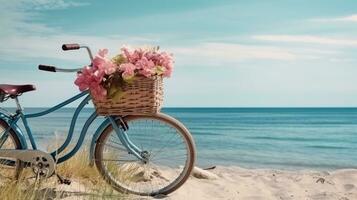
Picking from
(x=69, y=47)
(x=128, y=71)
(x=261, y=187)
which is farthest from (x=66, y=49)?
(x=261, y=187)

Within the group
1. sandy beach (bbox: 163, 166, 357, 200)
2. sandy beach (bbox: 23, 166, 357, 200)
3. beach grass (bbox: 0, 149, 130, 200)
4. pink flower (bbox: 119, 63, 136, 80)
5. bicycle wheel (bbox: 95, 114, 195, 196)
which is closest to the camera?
beach grass (bbox: 0, 149, 130, 200)

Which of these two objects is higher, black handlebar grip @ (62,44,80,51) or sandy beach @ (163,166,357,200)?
black handlebar grip @ (62,44,80,51)

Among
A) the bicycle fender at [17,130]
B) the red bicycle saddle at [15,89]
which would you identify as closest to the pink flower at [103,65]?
the red bicycle saddle at [15,89]

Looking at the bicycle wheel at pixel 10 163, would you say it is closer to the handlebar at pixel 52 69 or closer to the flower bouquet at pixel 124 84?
the handlebar at pixel 52 69

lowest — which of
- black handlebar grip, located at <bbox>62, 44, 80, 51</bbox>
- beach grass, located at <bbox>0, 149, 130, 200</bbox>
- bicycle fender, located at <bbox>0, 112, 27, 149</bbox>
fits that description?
beach grass, located at <bbox>0, 149, 130, 200</bbox>

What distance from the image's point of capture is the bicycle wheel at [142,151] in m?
5.44

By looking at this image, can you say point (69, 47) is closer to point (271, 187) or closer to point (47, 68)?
point (47, 68)

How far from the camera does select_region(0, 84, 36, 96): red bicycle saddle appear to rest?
5.38 m

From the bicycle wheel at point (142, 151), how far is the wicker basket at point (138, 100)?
6.4 inches

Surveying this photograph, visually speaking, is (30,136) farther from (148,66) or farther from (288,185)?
(288,185)

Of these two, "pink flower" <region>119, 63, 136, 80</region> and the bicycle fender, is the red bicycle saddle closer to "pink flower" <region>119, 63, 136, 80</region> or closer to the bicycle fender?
the bicycle fender

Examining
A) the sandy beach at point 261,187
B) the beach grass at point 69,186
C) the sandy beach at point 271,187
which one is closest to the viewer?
the beach grass at point 69,186

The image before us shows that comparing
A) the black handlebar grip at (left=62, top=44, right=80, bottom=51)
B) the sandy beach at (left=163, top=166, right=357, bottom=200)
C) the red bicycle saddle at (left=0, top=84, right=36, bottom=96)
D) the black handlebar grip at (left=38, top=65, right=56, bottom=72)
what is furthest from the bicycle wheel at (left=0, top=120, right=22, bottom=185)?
the sandy beach at (left=163, top=166, right=357, bottom=200)

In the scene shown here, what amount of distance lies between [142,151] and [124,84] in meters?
0.62
